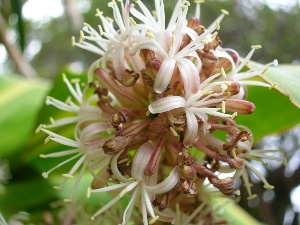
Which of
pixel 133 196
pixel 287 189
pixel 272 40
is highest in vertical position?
pixel 133 196

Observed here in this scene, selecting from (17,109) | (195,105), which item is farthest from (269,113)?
(17,109)

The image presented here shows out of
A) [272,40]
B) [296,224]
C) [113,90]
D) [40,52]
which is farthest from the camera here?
[40,52]

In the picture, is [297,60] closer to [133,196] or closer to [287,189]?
[287,189]

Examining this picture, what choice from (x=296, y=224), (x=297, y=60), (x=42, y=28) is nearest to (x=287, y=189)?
(x=296, y=224)

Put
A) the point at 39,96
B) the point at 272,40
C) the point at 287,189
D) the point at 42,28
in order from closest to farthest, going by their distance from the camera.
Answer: the point at 39,96
the point at 287,189
the point at 272,40
the point at 42,28

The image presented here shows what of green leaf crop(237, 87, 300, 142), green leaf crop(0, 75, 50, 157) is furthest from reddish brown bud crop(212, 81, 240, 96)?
green leaf crop(0, 75, 50, 157)

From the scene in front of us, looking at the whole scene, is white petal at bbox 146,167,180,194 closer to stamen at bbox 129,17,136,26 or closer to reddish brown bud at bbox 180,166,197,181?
reddish brown bud at bbox 180,166,197,181

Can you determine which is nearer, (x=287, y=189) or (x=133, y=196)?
(x=133, y=196)

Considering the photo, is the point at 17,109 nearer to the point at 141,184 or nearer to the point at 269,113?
the point at 269,113
